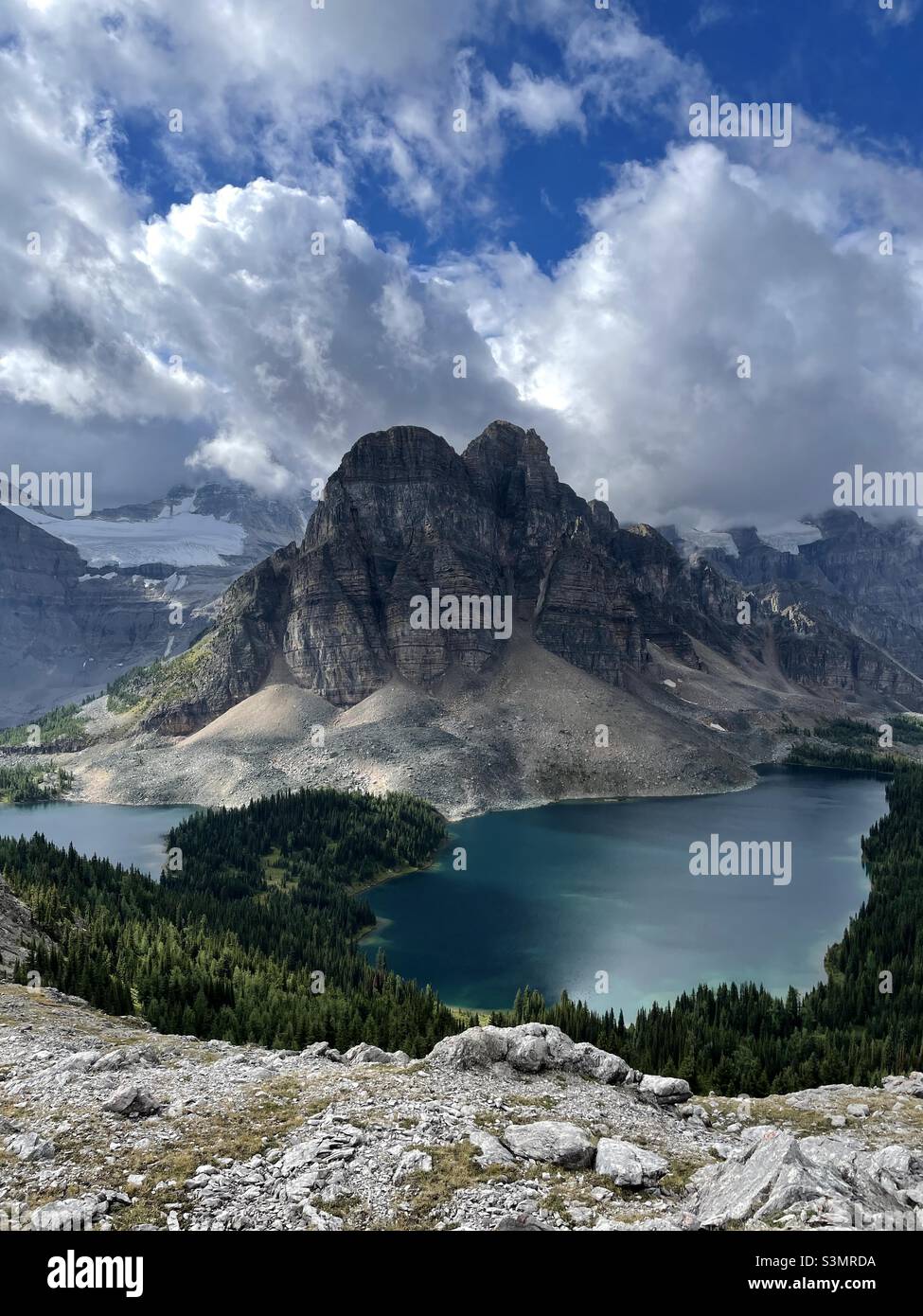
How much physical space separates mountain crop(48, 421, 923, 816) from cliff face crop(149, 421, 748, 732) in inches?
19.3

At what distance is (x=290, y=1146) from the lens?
576 inches

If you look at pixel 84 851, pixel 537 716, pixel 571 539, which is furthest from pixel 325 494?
pixel 84 851

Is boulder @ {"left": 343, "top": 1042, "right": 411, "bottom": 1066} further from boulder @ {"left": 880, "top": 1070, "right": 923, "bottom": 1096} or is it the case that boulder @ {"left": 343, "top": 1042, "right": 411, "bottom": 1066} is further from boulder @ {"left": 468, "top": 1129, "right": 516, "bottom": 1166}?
boulder @ {"left": 880, "top": 1070, "right": 923, "bottom": 1096}

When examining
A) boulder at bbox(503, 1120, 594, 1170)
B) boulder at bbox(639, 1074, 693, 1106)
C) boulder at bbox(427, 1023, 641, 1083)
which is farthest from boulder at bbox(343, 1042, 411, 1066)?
boulder at bbox(503, 1120, 594, 1170)

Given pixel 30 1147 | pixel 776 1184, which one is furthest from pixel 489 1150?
pixel 30 1147

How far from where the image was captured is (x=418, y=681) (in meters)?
160

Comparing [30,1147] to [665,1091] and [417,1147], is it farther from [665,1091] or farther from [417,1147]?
[665,1091]

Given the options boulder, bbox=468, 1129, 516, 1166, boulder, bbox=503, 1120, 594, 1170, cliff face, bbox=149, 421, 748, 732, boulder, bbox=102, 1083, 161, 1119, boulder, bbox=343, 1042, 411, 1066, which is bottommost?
boulder, bbox=343, 1042, 411, 1066

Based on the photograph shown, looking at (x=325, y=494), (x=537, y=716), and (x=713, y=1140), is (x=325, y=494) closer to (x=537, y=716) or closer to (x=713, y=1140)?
(x=537, y=716)

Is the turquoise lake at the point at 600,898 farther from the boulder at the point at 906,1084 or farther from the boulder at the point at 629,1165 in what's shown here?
the boulder at the point at 629,1165

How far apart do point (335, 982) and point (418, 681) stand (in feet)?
374

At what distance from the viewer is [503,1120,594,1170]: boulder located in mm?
14758

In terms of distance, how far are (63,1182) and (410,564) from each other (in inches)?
6495

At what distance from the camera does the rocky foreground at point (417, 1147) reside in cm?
1191
